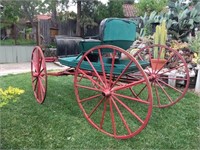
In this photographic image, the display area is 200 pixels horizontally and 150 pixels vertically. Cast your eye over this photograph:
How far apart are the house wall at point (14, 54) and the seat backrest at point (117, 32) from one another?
7.37 meters

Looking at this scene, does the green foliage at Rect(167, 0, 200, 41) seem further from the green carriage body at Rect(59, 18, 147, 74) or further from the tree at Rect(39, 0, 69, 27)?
the tree at Rect(39, 0, 69, 27)

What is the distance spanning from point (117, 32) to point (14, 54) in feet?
24.9

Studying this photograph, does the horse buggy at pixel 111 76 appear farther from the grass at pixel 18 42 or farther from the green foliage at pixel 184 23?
the grass at pixel 18 42

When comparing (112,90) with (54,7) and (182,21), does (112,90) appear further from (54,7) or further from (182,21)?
(54,7)

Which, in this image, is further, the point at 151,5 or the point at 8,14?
the point at 151,5

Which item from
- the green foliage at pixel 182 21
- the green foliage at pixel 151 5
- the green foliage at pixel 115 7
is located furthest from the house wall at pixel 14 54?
the green foliage at pixel 182 21

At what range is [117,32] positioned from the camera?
2707 mm

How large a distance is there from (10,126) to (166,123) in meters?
1.92

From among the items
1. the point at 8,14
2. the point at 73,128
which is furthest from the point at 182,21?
the point at 8,14

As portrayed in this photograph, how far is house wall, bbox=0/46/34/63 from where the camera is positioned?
8992 mm

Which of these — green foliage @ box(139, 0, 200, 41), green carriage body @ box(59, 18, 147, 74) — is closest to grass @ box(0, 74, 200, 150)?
green carriage body @ box(59, 18, 147, 74)

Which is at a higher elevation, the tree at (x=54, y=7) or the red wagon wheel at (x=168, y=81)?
the tree at (x=54, y=7)

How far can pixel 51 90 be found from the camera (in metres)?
4.12

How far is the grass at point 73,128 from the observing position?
2305 millimetres
